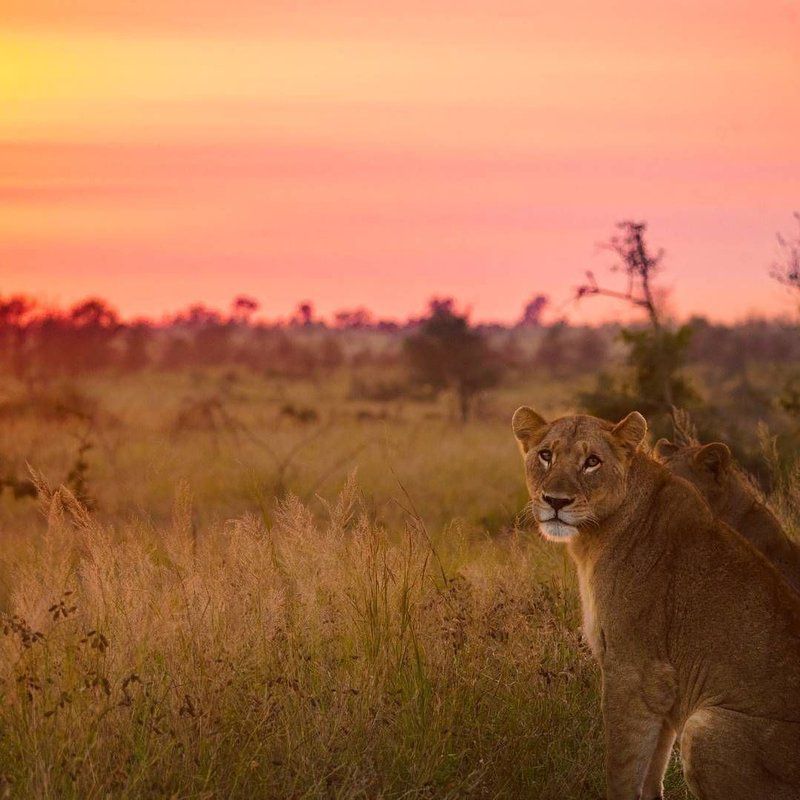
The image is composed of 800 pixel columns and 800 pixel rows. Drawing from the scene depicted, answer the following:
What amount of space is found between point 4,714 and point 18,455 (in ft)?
50.0

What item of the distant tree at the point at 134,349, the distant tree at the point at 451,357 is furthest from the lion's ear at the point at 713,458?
the distant tree at the point at 134,349

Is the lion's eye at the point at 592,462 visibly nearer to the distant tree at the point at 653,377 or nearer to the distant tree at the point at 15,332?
the distant tree at the point at 653,377

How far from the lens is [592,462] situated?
627 cm

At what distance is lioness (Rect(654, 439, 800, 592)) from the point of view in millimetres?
7254

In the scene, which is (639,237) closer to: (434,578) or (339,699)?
(434,578)

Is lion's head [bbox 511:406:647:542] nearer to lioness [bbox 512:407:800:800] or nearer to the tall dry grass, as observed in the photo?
lioness [bbox 512:407:800:800]

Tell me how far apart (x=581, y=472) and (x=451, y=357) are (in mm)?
29631

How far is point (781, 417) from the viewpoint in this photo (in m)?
25.2

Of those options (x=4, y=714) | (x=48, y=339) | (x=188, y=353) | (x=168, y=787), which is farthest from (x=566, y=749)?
(x=188, y=353)

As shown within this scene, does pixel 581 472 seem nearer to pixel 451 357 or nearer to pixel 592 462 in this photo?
pixel 592 462

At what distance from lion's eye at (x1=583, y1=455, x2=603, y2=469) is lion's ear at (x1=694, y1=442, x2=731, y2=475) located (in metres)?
1.32

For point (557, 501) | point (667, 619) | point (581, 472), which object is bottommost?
point (667, 619)

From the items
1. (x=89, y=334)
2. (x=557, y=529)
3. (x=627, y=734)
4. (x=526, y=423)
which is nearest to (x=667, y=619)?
(x=627, y=734)

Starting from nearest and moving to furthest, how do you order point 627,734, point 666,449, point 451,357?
1. point 627,734
2. point 666,449
3. point 451,357
